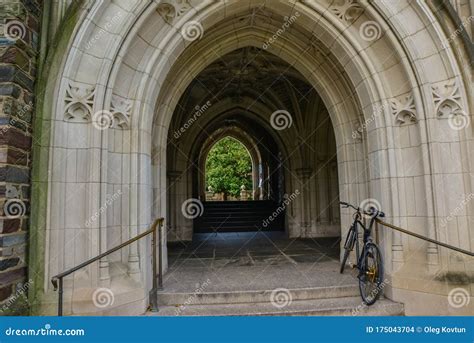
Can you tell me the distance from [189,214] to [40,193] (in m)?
5.62

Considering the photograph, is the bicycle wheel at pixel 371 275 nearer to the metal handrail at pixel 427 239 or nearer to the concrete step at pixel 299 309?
the concrete step at pixel 299 309

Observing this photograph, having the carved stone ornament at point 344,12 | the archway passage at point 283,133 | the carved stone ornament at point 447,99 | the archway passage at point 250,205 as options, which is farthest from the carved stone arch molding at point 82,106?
the archway passage at point 250,205

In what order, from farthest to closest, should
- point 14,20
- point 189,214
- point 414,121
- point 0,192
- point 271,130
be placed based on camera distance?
point 271,130 < point 189,214 < point 414,121 < point 14,20 < point 0,192

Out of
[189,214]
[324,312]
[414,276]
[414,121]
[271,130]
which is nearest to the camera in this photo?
[324,312]

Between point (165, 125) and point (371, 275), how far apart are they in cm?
341

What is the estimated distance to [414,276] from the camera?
3551mm

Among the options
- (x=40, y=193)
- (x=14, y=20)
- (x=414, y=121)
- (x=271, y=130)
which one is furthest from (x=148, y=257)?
(x=271, y=130)

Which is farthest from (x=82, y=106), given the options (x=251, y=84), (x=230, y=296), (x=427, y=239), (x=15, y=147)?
(x=251, y=84)

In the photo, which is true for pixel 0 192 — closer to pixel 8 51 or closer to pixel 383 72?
pixel 8 51

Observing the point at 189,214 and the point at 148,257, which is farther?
the point at 189,214

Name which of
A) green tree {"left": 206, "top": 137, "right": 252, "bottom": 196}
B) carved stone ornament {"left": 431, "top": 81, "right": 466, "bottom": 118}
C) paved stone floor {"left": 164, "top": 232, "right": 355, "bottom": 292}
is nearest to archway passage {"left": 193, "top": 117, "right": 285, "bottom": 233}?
paved stone floor {"left": 164, "top": 232, "right": 355, "bottom": 292}

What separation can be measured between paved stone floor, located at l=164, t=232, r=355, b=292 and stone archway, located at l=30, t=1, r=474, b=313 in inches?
29.8

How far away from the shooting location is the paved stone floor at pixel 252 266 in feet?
12.5

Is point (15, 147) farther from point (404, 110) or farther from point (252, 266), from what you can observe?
point (404, 110)
